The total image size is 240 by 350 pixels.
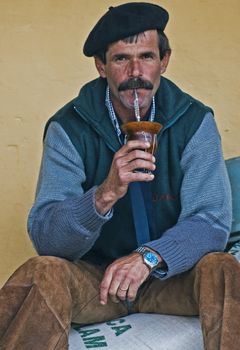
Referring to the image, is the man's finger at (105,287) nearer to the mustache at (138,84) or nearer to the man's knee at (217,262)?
the man's knee at (217,262)

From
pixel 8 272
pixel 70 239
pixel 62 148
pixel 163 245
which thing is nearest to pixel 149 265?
pixel 163 245

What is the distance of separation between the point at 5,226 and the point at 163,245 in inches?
52.7

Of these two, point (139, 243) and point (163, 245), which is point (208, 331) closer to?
point (163, 245)

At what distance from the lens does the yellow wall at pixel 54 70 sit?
3.85m

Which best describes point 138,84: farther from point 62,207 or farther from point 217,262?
point 217,262

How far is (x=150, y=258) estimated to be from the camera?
270cm

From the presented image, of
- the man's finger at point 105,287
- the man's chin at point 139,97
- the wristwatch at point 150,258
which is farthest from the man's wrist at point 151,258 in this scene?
the man's chin at point 139,97

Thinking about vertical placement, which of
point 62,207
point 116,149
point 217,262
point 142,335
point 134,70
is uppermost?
point 134,70

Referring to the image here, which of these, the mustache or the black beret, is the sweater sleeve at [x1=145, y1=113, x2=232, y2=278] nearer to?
the mustache

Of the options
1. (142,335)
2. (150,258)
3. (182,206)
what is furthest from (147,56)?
(142,335)

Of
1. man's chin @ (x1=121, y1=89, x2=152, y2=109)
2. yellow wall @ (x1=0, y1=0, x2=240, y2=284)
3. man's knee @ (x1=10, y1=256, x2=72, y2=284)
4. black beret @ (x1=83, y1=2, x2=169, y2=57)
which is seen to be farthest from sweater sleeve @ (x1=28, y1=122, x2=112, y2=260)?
yellow wall @ (x1=0, y1=0, x2=240, y2=284)

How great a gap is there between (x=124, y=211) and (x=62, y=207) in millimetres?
305

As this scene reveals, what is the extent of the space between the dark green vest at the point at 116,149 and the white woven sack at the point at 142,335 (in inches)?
11.1

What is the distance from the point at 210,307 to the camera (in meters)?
2.54
